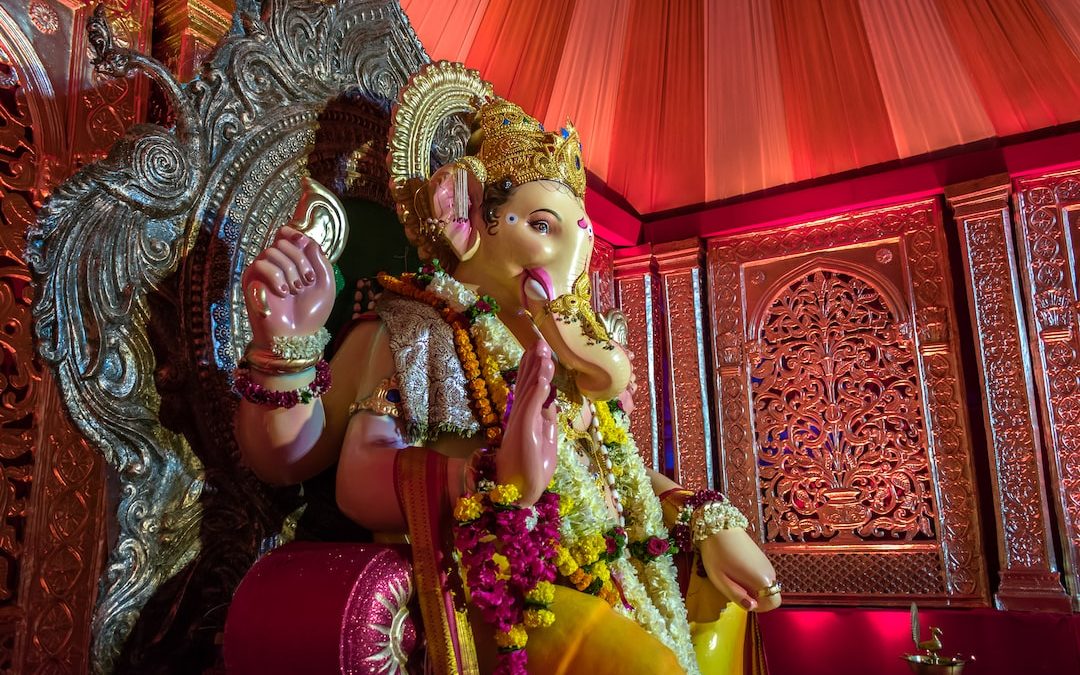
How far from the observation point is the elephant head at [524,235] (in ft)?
4.53

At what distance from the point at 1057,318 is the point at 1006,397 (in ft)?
1.23

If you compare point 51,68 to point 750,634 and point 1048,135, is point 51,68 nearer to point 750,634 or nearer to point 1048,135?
point 750,634

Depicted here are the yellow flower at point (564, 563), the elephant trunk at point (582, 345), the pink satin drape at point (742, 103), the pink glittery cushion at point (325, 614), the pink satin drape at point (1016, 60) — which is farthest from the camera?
the pink satin drape at point (742, 103)

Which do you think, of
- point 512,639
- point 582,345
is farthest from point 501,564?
point 582,345

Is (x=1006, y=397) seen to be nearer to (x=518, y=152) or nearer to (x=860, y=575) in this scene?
(x=860, y=575)

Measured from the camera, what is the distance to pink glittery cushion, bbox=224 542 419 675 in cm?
98

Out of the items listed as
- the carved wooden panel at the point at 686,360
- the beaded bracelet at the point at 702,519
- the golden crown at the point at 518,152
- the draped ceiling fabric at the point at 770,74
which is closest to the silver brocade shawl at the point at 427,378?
the golden crown at the point at 518,152

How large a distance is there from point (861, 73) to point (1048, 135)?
0.80 m

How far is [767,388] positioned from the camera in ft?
11.5

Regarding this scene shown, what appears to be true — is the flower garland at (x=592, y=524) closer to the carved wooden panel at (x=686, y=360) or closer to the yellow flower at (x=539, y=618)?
the yellow flower at (x=539, y=618)

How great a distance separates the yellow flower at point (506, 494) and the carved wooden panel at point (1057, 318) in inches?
109

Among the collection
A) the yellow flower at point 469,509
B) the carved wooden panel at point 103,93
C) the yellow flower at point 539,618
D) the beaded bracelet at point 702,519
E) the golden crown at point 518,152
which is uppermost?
the carved wooden panel at point 103,93

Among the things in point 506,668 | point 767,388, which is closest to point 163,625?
point 506,668

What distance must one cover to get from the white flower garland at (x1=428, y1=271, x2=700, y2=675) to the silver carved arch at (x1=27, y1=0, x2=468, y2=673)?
1.36 ft
